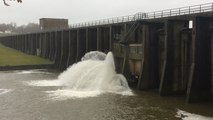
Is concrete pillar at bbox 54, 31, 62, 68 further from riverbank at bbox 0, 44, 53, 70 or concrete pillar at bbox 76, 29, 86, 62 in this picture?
concrete pillar at bbox 76, 29, 86, 62

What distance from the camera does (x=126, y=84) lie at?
1599 inches

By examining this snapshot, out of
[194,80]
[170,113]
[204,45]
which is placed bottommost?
[170,113]

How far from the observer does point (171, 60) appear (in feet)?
121

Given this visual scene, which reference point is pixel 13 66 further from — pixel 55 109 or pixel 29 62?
pixel 55 109

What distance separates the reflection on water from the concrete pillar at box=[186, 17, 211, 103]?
1.40 meters

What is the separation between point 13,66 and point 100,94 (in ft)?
136

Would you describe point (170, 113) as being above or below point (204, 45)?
below

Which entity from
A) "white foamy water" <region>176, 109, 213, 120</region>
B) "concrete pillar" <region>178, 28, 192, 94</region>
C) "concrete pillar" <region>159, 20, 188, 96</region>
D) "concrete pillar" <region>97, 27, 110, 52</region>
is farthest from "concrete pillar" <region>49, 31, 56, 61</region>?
"white foamy water" <region>176, 109, 213, 120</region>

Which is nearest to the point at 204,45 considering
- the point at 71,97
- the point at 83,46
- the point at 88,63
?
the point at 71,97

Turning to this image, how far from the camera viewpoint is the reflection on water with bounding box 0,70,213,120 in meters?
27.3

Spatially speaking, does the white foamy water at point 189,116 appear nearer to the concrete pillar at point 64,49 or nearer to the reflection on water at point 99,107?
the reflection on water at point 99,107

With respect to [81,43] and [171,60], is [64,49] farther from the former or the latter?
[171,60]

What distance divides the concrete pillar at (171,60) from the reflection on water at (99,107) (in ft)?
5.25

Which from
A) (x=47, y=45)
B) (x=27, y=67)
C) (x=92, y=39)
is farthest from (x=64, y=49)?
(x=92, y=39)
